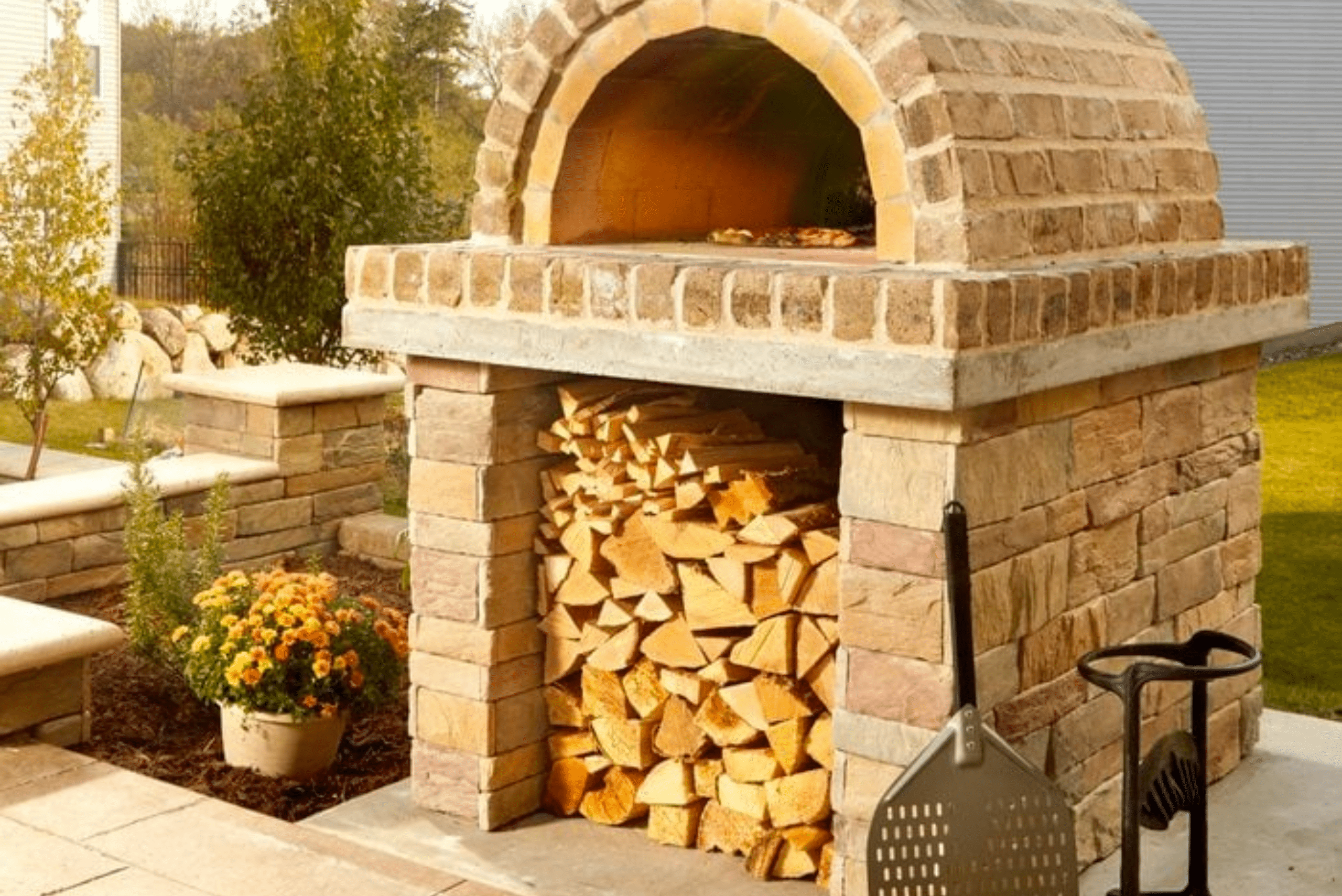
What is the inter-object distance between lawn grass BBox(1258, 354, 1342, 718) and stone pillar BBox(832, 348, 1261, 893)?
1.65 metres

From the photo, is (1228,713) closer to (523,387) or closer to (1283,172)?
(523,387)

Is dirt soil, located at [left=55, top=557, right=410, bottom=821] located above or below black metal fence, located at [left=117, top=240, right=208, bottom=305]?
below

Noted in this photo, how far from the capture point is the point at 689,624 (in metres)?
4.75

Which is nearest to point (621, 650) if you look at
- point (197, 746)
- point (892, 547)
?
point (892, 547)

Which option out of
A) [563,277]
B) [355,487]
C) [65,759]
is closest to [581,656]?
[563,277]

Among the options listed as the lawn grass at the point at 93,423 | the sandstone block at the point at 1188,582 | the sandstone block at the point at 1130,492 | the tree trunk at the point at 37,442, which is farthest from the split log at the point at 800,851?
the lawn grass at the point at 93,423

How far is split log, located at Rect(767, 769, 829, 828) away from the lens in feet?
15.0

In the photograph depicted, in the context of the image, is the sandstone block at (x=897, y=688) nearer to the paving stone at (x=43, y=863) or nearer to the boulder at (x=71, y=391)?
the paving stone at (x=43, y=863)

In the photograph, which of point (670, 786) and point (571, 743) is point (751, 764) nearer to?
point (670, 786)

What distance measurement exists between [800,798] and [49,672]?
2.33 m

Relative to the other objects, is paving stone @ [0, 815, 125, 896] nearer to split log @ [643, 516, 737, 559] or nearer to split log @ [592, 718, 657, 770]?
split log @ [592, 718, 657, 770]

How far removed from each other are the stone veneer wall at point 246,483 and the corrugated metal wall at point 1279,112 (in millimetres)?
11883

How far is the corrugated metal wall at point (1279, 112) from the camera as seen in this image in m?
17.8

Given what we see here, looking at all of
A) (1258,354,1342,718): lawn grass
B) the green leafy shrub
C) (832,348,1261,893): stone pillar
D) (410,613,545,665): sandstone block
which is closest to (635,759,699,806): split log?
(410,613,545,665): sandstone block
